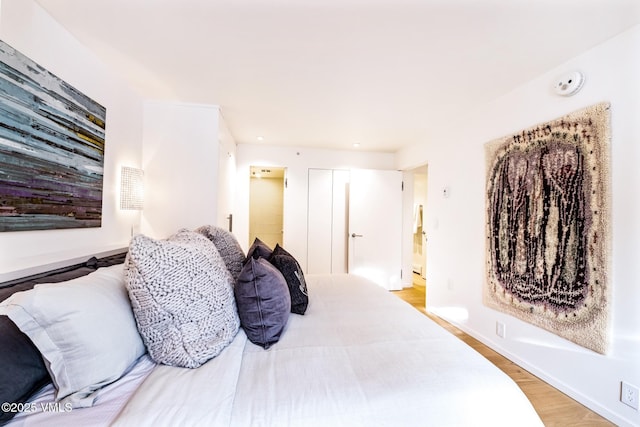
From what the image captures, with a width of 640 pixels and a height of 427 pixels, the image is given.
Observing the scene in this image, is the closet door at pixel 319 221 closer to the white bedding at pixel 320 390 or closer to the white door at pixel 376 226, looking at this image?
the white door at pixel 376 226

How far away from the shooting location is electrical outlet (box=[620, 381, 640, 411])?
140 centimetres

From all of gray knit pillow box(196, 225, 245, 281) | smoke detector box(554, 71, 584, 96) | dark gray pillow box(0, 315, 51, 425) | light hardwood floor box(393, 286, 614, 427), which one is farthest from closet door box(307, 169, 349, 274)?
dark gray pillow box(0, 315, 51, 425)

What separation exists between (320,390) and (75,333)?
0.74m

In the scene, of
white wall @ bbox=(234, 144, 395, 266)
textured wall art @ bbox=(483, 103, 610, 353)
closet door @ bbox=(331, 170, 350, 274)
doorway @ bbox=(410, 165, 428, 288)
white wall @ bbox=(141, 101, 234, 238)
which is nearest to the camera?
textured wall art @ bbox=(483, 103, 610, 353)

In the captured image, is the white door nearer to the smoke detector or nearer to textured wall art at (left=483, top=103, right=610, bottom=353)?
textured wall art at (left=483, top=103, right=610, bottom=353)

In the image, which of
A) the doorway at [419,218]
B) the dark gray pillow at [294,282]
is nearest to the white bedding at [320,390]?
the dark gray pillow at [294,282]

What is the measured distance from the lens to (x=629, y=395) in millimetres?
1425

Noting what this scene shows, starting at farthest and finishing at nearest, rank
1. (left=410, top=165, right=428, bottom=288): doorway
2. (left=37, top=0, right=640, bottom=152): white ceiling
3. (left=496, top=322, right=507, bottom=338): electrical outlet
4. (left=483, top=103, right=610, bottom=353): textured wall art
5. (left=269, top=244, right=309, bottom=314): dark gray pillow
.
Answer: (left=410, top=165, right=428, bottom=288): doorway, (left=496, top=322, right=507, bottom=338): electrical outlet, (left=483, top=103, right=610, bottom=353): textured wall art, (left=269, top=244, right=309, bottom=314): dark gray pillow, (left=37, top=0, right=640, bottom=152): white ceiling

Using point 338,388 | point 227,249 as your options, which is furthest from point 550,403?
point 227,249

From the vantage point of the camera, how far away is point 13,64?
1171 millimetres

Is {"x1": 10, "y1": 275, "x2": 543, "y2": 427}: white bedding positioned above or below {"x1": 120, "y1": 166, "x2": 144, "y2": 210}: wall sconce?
below

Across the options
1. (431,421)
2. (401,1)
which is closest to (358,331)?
(431,421)

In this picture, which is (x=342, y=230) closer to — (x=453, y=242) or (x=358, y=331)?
(x=453, y=242)

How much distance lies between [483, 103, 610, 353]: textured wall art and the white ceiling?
51 centimetres
